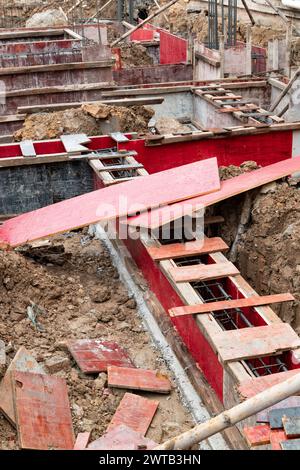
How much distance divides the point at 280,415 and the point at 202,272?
251 cm

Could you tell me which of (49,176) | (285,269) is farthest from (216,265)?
→ (49,176)

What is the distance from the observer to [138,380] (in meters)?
6.14

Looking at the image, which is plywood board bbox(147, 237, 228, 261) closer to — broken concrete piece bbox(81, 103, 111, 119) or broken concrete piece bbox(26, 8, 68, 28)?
broken concrete piece bbox(81, 103, 111, 119)

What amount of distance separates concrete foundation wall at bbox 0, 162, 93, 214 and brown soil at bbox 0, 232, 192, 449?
180 centimetres

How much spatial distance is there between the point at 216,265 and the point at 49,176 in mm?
4069

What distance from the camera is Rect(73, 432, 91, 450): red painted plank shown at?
17.2ft

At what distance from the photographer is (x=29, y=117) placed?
1214 cm

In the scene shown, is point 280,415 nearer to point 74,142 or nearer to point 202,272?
point 202,272

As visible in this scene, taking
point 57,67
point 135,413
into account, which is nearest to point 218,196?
point 135,413

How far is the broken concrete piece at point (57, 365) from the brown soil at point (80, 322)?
3 cm

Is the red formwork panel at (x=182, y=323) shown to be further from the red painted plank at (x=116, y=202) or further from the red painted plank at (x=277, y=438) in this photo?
the red painted plank at (x=277, y=438)

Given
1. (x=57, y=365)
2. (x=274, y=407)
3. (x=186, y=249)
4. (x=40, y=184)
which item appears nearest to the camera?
(x=274, y=407)

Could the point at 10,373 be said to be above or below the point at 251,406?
below
